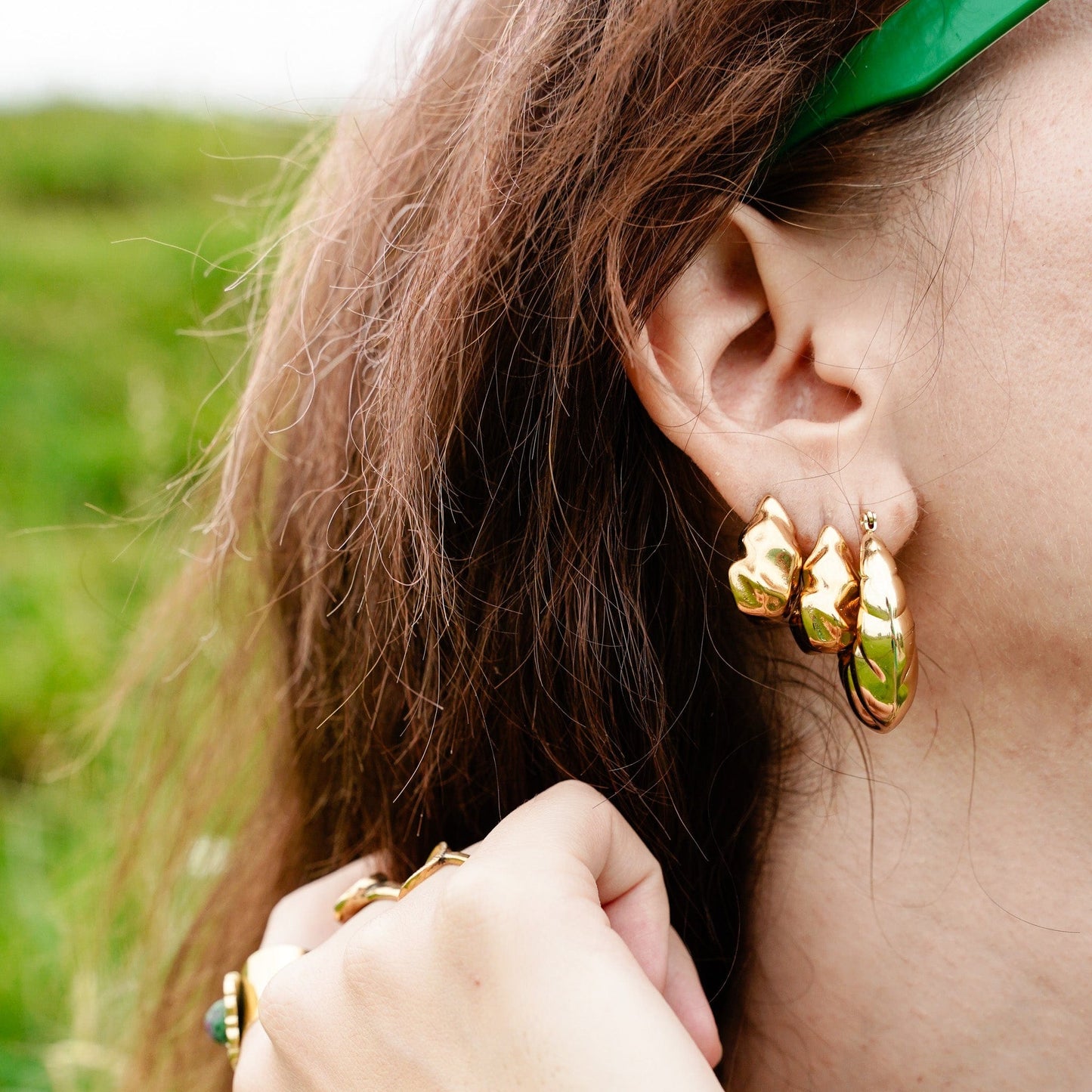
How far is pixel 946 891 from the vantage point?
1.16 meters

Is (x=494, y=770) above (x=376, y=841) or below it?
above

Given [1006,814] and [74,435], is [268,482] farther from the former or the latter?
[74,435]

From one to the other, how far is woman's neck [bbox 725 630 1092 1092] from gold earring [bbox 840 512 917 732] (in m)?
0.14

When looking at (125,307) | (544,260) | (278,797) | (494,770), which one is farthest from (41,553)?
(544,260)

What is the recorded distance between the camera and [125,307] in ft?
12.4

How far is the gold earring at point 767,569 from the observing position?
102cm

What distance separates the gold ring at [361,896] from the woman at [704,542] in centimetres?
1

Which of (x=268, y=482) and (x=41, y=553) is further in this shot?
(x=41, y=553)

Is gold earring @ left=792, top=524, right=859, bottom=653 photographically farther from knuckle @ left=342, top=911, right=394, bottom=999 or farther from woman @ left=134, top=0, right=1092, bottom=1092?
knuckle @ left=342, top=911, right=394, bottom=999

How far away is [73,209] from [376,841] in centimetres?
379

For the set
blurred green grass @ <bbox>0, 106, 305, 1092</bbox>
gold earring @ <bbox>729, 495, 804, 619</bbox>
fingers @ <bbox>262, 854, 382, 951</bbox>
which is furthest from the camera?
blurred green grass @ <bbox>0, 106, 305, 1092</bbox>

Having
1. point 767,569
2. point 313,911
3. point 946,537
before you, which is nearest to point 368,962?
point 313,911

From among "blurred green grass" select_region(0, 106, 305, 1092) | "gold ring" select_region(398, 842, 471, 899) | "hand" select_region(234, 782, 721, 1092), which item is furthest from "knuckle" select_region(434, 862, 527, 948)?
"blurred green grass" select_region(0, 106, 305, 1092)

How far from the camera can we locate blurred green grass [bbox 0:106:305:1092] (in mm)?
1975
